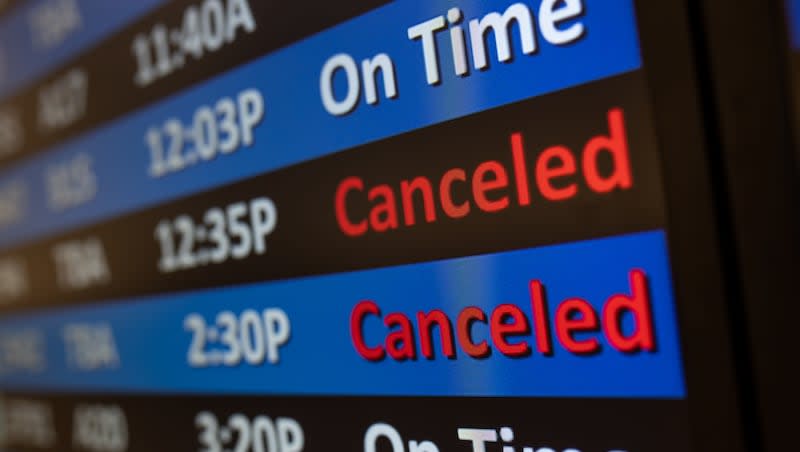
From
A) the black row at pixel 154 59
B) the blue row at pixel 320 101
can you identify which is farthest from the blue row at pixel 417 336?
the black row at pixel 154 59

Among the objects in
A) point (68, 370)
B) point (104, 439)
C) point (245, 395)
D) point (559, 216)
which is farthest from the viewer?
point (68, 370)

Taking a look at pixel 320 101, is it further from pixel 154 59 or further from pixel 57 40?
pixel 57 40

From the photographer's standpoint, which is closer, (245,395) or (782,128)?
(782,128)

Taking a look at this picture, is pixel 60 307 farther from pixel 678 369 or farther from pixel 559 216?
pixel 678 369

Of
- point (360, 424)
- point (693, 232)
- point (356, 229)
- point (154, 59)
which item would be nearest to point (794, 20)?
point (693, 232)

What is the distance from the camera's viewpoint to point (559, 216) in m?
0.87

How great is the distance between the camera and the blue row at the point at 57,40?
1.48 metres

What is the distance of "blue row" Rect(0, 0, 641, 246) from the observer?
84 centimetres

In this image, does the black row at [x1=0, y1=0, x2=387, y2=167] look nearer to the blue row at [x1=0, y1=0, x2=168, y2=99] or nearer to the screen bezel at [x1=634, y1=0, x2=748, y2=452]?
the blue row at [x1=0, y1=0, x2=168, y2=99]

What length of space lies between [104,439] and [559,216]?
103 centimetres

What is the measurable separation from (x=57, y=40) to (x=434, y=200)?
1002 millimetres

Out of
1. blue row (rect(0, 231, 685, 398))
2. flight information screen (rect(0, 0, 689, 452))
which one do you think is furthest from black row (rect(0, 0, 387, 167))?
blue row (rect(0, 231, 685, 398))

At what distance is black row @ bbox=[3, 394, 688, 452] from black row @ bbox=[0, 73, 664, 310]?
0.16 metres

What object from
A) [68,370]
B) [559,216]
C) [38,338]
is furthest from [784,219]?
[38,338]
